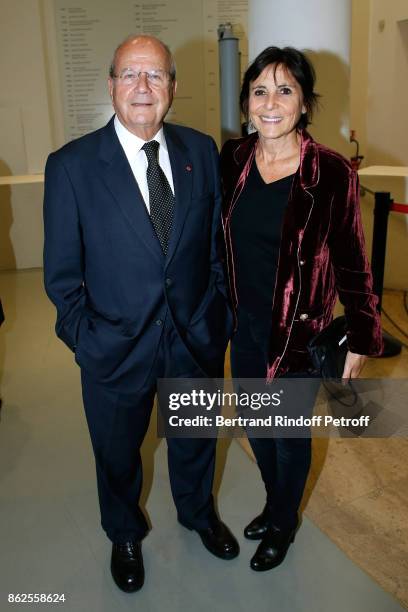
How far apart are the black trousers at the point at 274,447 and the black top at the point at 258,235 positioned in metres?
0.10

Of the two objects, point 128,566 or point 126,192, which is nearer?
point 126,192

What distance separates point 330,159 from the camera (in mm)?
1845

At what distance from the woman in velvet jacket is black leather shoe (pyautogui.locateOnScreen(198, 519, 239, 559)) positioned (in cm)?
34

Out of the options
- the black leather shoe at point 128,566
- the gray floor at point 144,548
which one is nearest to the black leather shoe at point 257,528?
the gray floor at point 144,548

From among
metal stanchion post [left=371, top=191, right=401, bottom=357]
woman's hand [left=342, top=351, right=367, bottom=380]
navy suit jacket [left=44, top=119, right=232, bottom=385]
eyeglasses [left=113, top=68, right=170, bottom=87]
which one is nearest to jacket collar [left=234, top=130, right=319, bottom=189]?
navy suit jacket [left=44, top=119, right=232, bottom=385]

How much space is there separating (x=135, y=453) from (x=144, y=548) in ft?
1.66

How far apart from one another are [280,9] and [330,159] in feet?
5.65

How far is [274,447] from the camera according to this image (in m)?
2.23

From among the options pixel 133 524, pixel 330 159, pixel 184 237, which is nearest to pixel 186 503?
pixel 133 524

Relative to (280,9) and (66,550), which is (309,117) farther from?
(66,550)

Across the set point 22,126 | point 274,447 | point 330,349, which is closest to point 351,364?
point 330,349

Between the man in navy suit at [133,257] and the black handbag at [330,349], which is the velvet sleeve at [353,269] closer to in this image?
the black handbag at [330,349]

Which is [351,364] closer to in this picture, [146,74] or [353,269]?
[353,269]

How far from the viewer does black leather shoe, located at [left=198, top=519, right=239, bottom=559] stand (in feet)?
7.45
